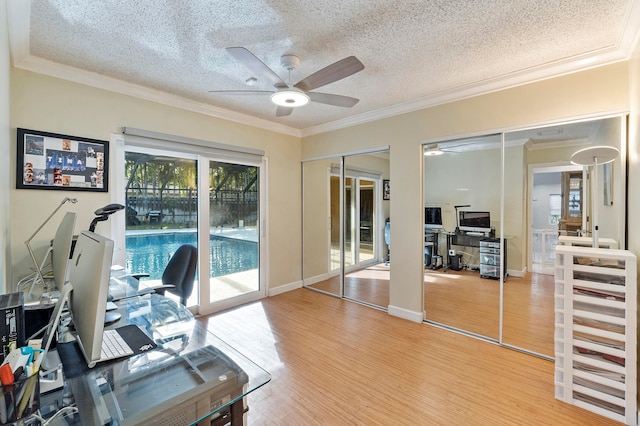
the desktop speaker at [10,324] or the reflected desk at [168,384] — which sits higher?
the desktop speaker at [10,324]

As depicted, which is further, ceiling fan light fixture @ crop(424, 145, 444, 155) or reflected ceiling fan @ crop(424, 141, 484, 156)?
ceiling fan light fixture @ crop(424, 145, 444, 155)

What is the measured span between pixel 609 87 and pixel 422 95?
153cm

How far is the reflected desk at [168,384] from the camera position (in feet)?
3.00

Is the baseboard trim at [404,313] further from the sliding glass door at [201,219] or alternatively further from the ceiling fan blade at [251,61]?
the ceiling fan blade at [251,61]

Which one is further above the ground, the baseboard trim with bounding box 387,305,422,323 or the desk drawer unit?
the desk drawer unit

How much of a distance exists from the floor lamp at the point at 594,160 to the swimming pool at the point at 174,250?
3.79 m

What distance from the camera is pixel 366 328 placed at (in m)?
3.24

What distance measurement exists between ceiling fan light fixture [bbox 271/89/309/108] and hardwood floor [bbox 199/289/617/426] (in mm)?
2277

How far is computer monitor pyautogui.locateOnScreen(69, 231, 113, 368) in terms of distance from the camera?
2.94 ft

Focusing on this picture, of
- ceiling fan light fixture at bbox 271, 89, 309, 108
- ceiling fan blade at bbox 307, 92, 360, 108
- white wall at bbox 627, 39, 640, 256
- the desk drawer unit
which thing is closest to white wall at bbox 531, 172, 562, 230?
the desk drawer unit

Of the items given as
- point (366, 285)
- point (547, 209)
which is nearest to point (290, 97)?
point (547, 209)

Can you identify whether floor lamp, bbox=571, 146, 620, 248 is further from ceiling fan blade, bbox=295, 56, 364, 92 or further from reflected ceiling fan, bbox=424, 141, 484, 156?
ceiling fan blade, bbox=295, 56, 364, 92

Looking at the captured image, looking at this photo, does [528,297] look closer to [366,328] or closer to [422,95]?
[366,328]

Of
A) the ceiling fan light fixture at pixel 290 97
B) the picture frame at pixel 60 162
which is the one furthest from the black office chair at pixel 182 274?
the ceiling fan light fixture at pixel 290 97
